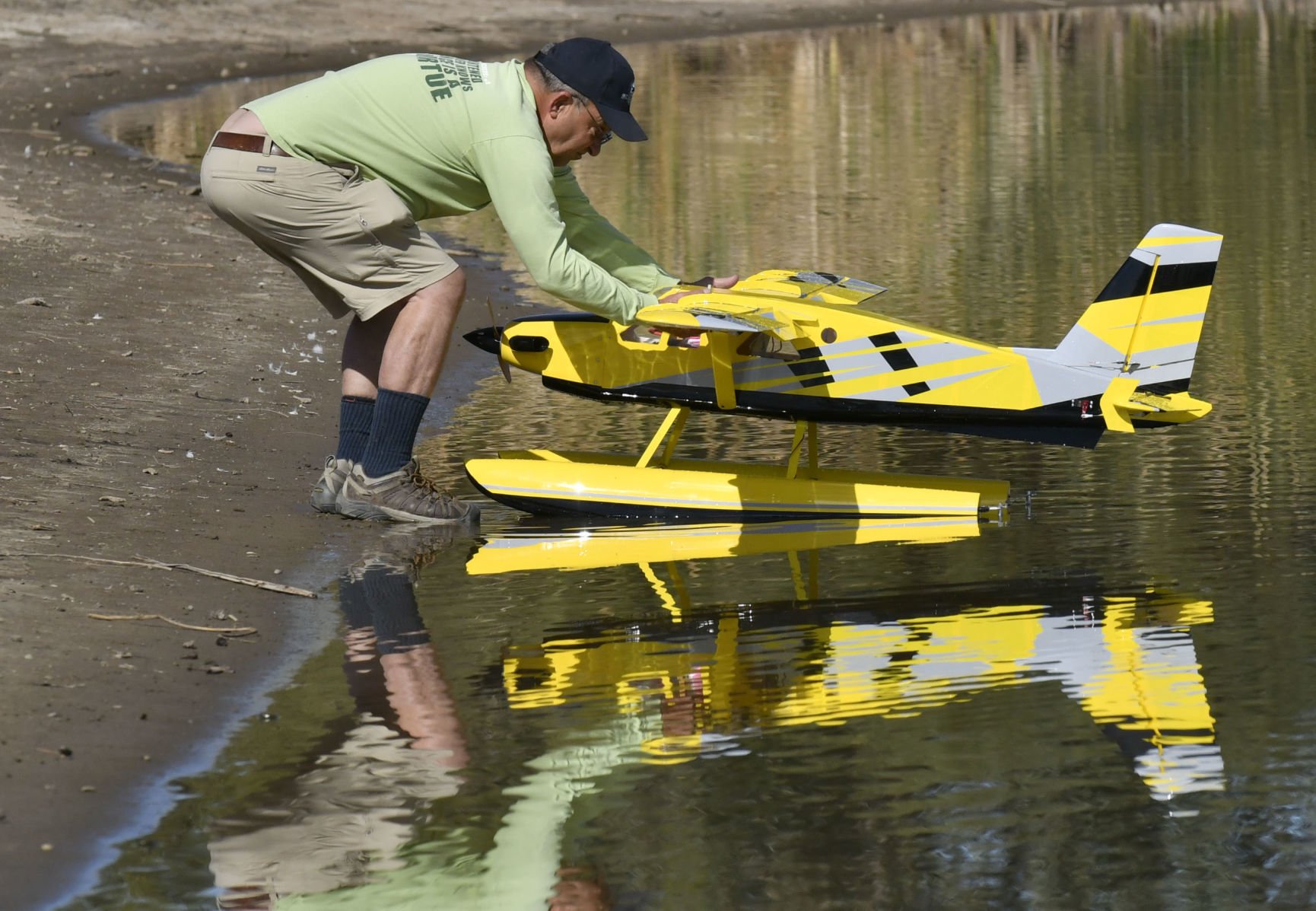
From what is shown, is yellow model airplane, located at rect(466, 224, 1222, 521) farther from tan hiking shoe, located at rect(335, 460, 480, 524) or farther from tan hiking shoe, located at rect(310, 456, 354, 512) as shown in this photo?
tan hiking shoe, located at rect(310, 456, 354, 512)

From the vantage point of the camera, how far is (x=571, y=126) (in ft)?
23.6

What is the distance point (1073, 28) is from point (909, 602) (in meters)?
35.4

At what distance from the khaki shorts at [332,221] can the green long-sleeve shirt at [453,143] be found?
Result: 97 mm

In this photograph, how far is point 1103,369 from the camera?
757cm

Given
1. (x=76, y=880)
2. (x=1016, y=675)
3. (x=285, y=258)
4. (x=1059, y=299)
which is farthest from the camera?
(x=1059, y=299)

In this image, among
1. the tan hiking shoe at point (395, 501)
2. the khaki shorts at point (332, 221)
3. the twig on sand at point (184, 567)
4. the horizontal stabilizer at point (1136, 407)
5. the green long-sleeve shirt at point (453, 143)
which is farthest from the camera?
the tan hiking shoe at point (395, 501)

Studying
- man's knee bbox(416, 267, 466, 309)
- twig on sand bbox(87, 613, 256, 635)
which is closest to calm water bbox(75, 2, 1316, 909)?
twig on sand bbox(87, 613, 256, 635)

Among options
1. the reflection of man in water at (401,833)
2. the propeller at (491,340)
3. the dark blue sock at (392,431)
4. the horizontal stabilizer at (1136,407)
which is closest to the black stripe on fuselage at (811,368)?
the horizontal stabilizer at (1136,407)

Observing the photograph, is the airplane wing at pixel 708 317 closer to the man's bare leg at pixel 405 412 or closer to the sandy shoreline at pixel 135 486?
the man's bare leg at pixel 405 412

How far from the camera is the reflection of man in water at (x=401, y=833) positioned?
14.3 feet

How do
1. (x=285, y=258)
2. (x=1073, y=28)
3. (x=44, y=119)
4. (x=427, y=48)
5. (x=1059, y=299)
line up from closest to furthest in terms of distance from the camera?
(x=285, y=258) < (x=1059, y=299) < (x=44, y=119) < (x=427, y=48) < (x=1073, y=28)

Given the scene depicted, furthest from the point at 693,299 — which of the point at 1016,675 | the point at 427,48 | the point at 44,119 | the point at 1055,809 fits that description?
the point at 427,48

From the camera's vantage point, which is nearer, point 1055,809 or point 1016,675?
point 1055,809

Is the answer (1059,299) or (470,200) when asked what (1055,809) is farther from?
(1059,299)
